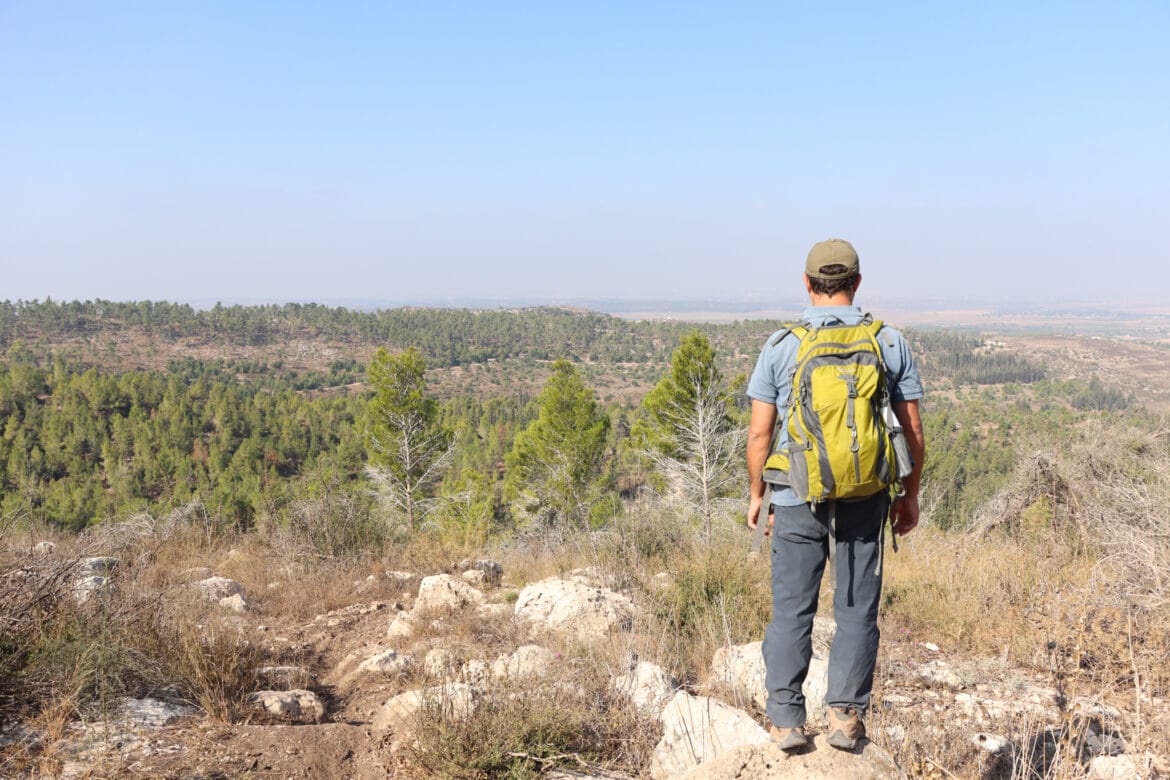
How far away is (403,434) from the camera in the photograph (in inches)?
856

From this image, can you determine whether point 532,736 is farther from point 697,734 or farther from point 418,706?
point 697,734

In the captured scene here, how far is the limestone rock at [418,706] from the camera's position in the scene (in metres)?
2.44

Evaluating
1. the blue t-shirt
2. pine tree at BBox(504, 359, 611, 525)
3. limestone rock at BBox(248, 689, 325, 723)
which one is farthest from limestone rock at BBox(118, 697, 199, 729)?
pine tree at BBox(504, 359, 611, 525)

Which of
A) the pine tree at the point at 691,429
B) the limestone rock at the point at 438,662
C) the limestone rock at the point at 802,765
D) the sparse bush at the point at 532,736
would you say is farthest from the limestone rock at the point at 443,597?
the pine tree at the point at 691,429

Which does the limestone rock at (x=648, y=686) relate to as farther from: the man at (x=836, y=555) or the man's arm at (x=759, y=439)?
the man's arm at (x=759, y=439)

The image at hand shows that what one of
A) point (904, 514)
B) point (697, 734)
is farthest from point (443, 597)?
point (904, 514)

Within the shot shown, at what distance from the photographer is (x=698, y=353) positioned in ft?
67.2

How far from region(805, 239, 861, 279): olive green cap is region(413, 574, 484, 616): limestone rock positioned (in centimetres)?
349

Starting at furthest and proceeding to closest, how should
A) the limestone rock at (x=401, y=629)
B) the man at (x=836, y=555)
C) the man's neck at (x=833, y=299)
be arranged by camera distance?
1. the limestone rock at (x=401, y=629)
2. the man's neck at (x=833, y=299)
3. the man at (x=836, y=555)

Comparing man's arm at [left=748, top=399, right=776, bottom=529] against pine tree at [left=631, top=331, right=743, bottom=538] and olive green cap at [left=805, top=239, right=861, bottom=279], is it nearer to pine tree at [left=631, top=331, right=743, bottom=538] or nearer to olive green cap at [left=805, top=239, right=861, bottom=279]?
olive green cap at [left=805, top=239, right=861, bottom=279]

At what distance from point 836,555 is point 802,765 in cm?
68

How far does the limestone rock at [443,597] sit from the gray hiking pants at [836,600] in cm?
289

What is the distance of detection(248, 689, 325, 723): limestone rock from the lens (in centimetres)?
288

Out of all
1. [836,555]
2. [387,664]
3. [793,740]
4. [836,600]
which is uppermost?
[836,555]
